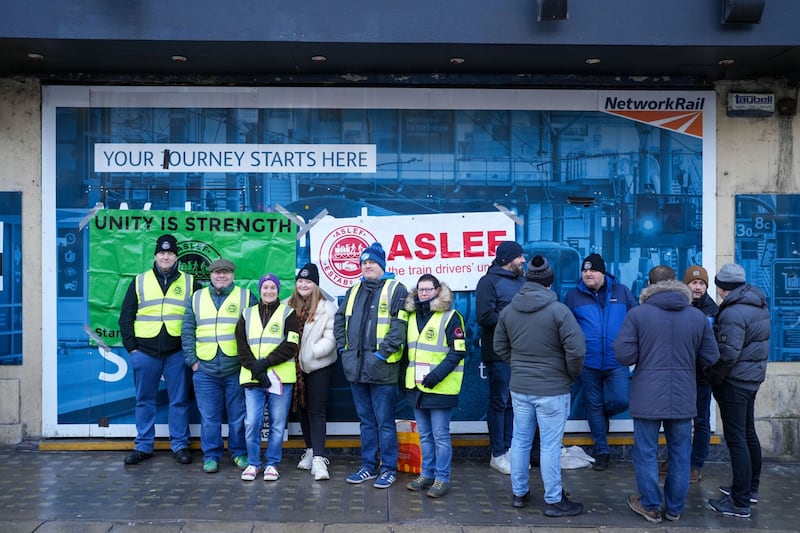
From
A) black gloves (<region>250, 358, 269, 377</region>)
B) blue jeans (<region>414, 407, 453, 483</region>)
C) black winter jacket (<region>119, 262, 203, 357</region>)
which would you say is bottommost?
blue jeans (<region>414, 407, 453, 483</region>)

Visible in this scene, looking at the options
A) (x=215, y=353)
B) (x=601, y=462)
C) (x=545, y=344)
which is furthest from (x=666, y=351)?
(x=215, y=353)

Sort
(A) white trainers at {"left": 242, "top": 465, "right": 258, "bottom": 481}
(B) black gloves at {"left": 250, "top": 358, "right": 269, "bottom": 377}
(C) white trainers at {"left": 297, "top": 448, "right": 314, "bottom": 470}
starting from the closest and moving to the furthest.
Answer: (B) black gloves at {"left": 250, "top": 358, "right": 269, "bottom": 377} < (A) white trainers at {"left": 242, "top": 465, "right": 258, "bottom": 481} < (C) white trainers at {"left": 297, "top": 448, "right": 314, "bottom": 470}

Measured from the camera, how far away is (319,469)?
7020mm

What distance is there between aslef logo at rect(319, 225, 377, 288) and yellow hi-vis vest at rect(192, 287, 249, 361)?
1.12 metres

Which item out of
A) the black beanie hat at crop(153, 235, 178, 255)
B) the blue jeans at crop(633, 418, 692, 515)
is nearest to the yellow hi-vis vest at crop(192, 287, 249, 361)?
the black beanie hat at crop(153, 235, 178, 255)

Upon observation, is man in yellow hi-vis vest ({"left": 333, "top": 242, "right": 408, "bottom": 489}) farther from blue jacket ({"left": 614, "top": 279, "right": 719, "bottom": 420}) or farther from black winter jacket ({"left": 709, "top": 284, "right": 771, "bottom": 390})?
black winter jacket ({"left": 709, "top": 284, "right": 771, "bottom": 390})

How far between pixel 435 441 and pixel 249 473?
5.57 ft

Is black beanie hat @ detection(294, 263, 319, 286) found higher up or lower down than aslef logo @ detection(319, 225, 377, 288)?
lower down

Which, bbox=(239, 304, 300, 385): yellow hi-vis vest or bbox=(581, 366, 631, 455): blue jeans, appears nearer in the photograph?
bbox=(239, 304, 300, 385): yellow hi-vis vest

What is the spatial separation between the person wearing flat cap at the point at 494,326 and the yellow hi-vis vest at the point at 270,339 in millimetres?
1758

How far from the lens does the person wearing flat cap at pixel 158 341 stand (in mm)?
7449

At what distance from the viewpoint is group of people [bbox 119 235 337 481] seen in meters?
6.93

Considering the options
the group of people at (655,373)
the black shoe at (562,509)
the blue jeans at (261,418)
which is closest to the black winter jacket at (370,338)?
the blue jeans at (261,418)

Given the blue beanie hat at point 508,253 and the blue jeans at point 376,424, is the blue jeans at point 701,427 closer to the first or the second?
the blue beanie hat at point 508,253
